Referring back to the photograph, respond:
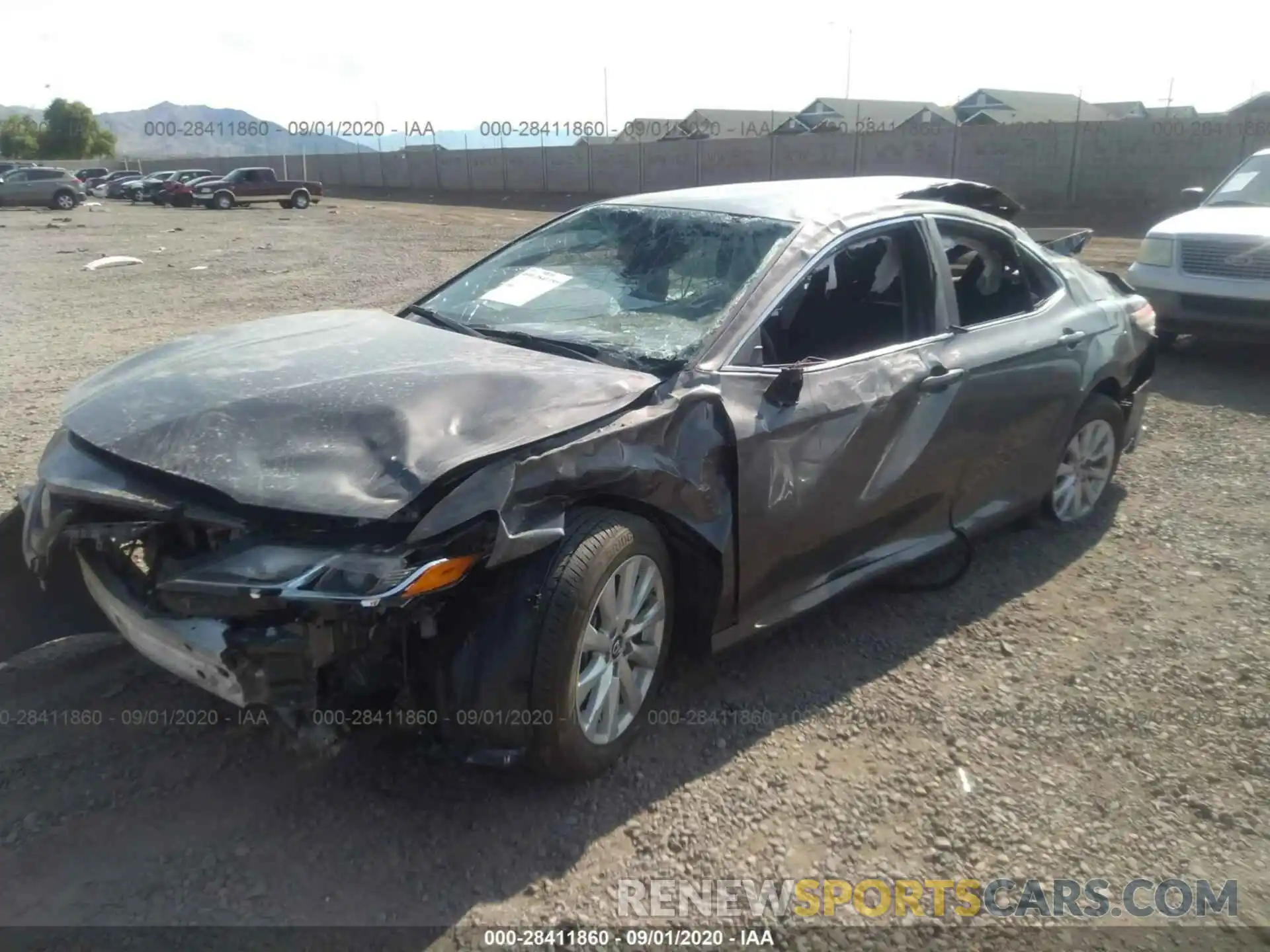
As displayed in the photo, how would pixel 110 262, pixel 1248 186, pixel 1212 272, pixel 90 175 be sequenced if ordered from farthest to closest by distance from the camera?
pixel 90 175 < pixel 110 262 < pixel 1248 186 < pixel 1212 272

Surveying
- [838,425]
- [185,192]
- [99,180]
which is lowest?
[838,425]

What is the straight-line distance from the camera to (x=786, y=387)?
3.28 metres

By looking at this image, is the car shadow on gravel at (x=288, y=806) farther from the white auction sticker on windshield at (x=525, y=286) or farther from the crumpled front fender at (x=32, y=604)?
the white auction sticker on windshield at (x=525, y=286)

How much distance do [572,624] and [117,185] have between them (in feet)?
163

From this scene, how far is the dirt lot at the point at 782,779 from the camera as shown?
262cm

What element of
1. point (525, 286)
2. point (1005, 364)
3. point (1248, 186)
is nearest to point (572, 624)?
point (525, 286)

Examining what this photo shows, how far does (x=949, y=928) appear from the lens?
101 inches

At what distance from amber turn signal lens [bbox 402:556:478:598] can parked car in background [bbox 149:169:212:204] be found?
133 feet

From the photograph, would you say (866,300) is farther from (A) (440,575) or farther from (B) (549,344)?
(A) (440,575)

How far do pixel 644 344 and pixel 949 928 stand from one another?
1.94 meters

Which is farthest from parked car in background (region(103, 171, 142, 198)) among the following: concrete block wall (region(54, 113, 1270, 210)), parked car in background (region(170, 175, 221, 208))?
concrete block wall (region(54, 113, 1270, 210))

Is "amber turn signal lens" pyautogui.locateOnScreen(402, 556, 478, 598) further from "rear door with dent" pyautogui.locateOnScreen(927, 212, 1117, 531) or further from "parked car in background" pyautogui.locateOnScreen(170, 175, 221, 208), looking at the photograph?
"parked car in background" pyautogui.locateOnScreen(170, 175, 221, 208)

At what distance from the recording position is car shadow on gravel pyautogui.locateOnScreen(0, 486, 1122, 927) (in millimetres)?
2537

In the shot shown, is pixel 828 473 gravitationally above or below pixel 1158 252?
below
